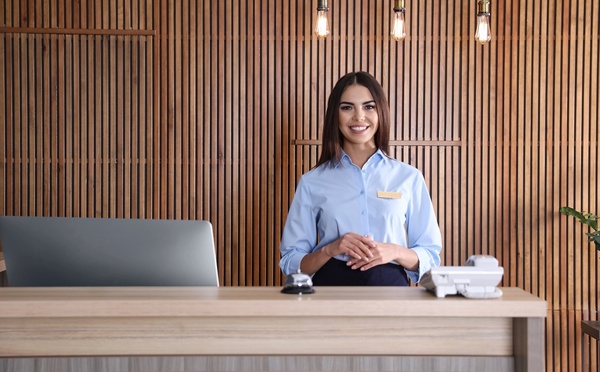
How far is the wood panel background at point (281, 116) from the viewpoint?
5.46 m

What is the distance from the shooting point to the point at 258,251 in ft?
18.2

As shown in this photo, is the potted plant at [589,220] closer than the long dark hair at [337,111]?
No

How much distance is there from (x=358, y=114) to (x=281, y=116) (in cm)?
166

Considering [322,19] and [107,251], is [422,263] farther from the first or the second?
[322,19]

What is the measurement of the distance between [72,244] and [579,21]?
4343 mm

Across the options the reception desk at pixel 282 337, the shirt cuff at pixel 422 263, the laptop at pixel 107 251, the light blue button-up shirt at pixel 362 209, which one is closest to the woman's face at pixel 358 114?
the light blue button-up shirt at pixel 362 209

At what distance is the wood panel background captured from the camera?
5.46 metres

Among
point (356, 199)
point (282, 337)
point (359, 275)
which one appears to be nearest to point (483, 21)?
point (356, 199)

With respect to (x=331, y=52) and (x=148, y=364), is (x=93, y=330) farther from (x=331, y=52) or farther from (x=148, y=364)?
(x=331, y=52)

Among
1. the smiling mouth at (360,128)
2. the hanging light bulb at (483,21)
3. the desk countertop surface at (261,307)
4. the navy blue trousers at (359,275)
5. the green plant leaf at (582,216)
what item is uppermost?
the hanging light bulb at (483,21)

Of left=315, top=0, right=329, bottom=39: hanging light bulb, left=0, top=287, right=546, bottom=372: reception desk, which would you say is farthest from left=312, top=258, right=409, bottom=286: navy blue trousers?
left=315, top=0, right=329, bottom=39: hanging light bulb

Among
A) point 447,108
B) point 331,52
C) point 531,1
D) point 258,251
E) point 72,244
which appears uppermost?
point 531,1

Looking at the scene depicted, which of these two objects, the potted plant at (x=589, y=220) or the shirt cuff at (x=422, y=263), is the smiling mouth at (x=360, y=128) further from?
the potted plant at (x=589, y=220)

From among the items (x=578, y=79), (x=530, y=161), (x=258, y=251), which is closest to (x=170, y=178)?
(x=258, y=251)
